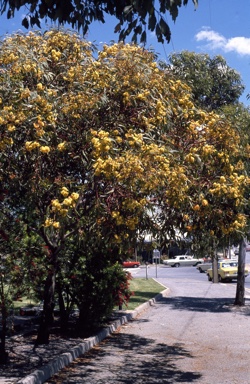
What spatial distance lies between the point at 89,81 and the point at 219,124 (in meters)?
2.11

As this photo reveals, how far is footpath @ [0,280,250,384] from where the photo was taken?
9.49 metres

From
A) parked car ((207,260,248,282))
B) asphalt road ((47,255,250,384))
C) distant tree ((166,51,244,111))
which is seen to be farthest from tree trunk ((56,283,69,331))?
parked car ((207,260,248,282))

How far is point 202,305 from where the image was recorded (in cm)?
A: 2302

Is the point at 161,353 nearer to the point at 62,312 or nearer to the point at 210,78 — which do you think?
the point at 62,312

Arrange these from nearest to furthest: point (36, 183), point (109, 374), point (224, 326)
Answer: point (36, 183) → point (109, 374) → point (224, 326)

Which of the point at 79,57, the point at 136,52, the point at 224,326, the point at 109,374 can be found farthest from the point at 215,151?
the point at 224,326

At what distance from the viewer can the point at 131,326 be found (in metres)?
16.4

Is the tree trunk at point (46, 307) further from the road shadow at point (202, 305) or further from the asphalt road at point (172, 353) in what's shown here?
the road shadow at point (202, 305)

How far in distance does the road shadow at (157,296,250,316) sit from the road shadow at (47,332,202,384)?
25.1ft

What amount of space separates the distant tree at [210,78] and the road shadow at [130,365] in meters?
7.83

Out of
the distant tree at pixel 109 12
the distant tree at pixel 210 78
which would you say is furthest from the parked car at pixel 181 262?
the distant tree at pixel 109 12

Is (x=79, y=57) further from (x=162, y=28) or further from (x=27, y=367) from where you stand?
(x=27, y=367)

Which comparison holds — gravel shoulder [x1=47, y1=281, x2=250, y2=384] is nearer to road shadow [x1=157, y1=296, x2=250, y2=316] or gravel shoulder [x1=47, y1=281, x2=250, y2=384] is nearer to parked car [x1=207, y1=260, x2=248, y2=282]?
road shadow [x1=157, y1=296, x2=250, y2=316]

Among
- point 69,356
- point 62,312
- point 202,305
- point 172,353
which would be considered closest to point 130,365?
point 69,356
